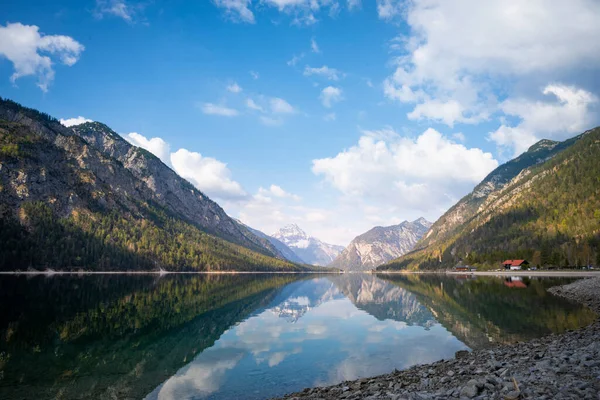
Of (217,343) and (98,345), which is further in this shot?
(217,343)

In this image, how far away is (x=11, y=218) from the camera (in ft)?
568

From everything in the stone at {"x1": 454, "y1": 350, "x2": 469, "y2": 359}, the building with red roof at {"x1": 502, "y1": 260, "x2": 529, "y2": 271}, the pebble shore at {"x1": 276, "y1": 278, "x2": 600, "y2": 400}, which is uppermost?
the pebble shore at {"x1": 276, "y1": 278, "x2": 600, "y2": 400}

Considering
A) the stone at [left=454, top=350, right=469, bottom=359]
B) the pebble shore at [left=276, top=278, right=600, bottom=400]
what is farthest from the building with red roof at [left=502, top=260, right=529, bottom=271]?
Result: the stone at [left=454, top=350, right=469, bottom=359]

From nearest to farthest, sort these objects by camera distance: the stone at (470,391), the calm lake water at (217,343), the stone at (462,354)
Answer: the stone at (470,391)
the calm lake water at (217,343)
the stone at (462,354)

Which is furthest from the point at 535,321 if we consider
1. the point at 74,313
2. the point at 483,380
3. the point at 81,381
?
the point at 74,313

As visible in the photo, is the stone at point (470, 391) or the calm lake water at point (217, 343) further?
the calm lake water at point (217, 343)

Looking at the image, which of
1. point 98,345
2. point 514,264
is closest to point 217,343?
point 98,345

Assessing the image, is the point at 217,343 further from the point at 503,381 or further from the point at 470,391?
the point at 503,381

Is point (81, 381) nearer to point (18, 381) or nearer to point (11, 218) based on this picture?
point (18, 381)

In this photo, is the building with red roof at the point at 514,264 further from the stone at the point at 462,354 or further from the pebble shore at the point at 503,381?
the stone at the point at 462,354

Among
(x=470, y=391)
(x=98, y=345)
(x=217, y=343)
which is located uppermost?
(x=470, y=391)

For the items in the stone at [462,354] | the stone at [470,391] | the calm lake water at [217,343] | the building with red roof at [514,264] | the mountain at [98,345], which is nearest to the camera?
the stone at [470,391]

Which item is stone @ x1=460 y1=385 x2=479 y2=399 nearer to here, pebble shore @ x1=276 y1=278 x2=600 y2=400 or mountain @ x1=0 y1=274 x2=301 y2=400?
pebble shore @ x1=276 y1=278 x2=600 y2=400

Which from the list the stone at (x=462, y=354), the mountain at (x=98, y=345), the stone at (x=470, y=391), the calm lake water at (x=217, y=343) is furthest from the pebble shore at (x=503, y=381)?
the mountain at (x=98, y=345)
